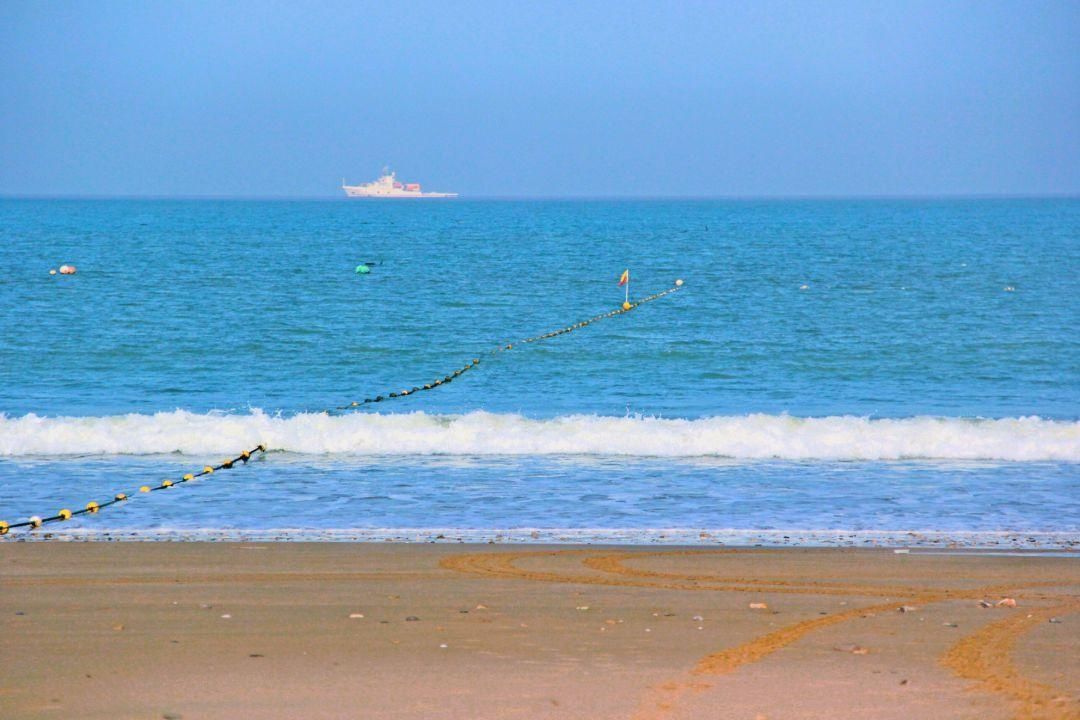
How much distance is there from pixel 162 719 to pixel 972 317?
3346 centimetres

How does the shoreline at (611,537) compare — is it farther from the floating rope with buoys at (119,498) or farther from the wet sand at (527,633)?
the wet sand at (527,633)

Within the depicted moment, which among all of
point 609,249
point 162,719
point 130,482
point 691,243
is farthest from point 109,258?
point 162,719

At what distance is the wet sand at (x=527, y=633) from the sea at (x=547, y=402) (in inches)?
41.5

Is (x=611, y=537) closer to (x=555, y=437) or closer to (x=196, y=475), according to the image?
(x=196, y=475)

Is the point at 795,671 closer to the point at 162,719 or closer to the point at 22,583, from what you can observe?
the point at 162,719

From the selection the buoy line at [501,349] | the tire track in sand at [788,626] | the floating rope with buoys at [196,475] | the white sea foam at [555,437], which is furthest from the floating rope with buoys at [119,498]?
the buoy line at [501,349]

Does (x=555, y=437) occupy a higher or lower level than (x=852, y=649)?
lower

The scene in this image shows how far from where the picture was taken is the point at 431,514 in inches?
478

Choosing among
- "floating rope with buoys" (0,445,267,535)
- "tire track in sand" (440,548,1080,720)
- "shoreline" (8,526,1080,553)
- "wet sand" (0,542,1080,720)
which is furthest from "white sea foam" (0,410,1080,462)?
"tire track in sand" (440,548,1080,720)

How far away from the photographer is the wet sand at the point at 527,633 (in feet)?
21.4

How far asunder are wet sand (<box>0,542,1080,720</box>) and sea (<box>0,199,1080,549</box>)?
3.46ft

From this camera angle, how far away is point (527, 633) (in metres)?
7.78

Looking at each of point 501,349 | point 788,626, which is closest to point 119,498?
point 788,626

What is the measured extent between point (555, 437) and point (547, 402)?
5.60 meters
